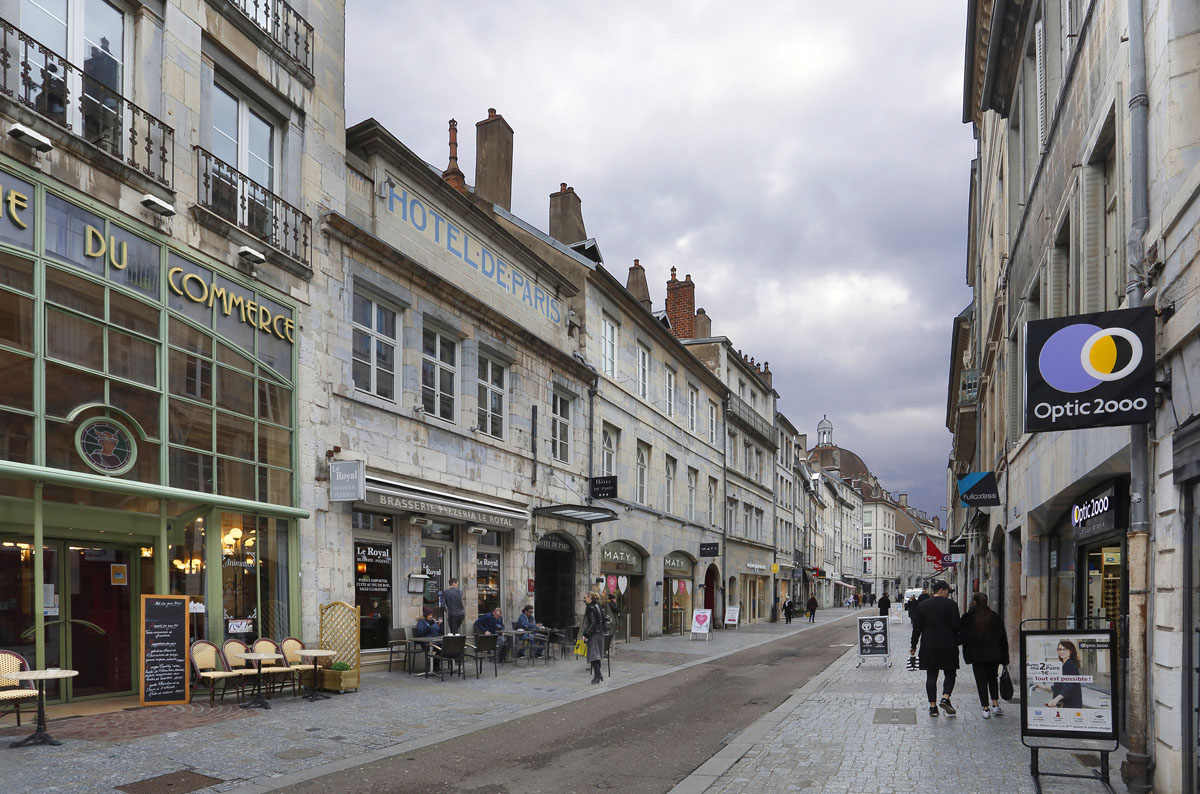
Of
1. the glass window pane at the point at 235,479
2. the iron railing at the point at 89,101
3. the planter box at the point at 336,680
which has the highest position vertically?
the iron railing at the point at 89,101

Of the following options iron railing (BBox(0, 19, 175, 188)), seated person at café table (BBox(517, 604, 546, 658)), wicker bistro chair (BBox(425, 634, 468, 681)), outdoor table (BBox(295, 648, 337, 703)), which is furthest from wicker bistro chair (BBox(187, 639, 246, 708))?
seated person at café table (BBox(517, 604, 546, 658))

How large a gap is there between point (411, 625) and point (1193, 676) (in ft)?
41.4

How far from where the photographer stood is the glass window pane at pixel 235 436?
12.4 metres

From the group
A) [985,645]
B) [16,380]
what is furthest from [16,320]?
[985,645]

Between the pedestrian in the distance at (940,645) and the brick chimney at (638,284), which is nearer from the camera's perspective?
the pedestrian in the distance at (940,645)

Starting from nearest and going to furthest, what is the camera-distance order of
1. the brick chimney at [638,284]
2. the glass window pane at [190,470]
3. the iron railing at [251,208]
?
the glass window pane at [190,470] < the iron railing at [251,208] < the brick chimney at [638,284]

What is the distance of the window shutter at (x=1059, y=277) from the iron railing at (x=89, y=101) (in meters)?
11.2

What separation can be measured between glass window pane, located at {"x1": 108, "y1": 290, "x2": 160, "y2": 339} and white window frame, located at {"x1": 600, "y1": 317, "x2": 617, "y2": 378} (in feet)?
50.2

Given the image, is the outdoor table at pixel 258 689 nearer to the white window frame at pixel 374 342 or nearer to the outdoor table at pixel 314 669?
the outdoor table at pixel 314 669

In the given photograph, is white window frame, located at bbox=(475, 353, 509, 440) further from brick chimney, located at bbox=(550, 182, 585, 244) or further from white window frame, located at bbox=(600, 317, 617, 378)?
brick chimney, located at bbox=(550, 182, 585, 244)

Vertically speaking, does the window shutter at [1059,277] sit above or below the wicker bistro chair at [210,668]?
above

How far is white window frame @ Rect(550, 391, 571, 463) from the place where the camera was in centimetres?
2259

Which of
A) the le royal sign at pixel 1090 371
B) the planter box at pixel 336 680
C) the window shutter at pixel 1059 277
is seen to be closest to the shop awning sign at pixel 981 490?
the window shutter at pixel 1059 277

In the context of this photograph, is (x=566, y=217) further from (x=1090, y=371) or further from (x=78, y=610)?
(x=1090, y=371)
